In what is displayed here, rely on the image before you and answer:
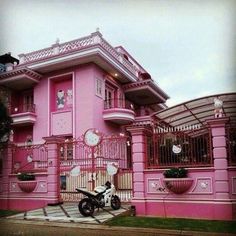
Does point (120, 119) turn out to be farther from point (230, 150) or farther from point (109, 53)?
point (230, 150)

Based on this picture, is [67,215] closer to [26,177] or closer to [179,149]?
[26,177]

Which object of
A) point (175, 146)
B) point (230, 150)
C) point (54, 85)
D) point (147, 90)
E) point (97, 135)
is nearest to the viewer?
point (230, 150)

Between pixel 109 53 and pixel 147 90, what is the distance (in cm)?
397

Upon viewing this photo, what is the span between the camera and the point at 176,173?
7.18 meters

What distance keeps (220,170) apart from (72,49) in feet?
29.3

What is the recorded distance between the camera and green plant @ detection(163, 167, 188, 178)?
7.14 meters

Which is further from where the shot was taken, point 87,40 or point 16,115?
point 16,115

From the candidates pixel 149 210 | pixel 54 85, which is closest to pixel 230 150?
pixel 149 210

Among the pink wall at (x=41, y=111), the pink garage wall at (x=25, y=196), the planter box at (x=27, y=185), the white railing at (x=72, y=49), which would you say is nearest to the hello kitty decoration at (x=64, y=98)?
the pink wall at (x=41, y=111)

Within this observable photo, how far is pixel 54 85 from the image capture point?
15.3 meters

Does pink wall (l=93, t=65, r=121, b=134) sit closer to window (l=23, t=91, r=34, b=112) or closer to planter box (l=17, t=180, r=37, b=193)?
window (l=23, t=91, r=34, b=112)

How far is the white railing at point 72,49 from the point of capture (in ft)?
44.5

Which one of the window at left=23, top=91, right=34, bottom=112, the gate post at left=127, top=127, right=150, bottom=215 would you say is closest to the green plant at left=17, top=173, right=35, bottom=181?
the gate post at left=127, top=127, right=150, bottom=215

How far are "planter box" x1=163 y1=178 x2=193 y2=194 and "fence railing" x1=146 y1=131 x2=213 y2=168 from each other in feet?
1.33
